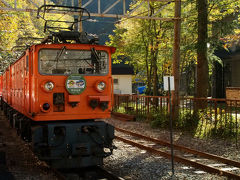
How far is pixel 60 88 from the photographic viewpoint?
23.9ft

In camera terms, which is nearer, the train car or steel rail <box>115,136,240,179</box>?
steel rail <box>115,136,240,179</box>

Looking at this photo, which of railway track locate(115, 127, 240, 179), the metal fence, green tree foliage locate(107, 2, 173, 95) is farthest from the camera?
green tree foliage locate(107, 2, 173, 95)

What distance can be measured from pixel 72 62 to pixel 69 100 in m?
0.89

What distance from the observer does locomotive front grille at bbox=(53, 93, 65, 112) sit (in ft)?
23.8

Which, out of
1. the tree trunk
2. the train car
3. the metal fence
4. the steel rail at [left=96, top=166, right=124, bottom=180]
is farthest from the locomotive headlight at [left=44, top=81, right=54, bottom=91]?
the tree trunk

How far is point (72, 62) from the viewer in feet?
24.6

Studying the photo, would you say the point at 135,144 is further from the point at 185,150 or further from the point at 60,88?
the point at 60,88

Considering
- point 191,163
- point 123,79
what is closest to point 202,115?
point 191,163

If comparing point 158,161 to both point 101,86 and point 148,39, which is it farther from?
point 148,39

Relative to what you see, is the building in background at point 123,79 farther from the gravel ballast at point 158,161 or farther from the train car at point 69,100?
the train car at point 69,100

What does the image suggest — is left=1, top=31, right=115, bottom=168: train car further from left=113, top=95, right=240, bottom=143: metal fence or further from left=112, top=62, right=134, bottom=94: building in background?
left=112, top=62, right=134, bottom=94: building in background

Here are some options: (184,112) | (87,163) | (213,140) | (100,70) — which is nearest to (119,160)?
(87,163)

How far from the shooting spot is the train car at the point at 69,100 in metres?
6.99

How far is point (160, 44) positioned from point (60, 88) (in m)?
16.8
